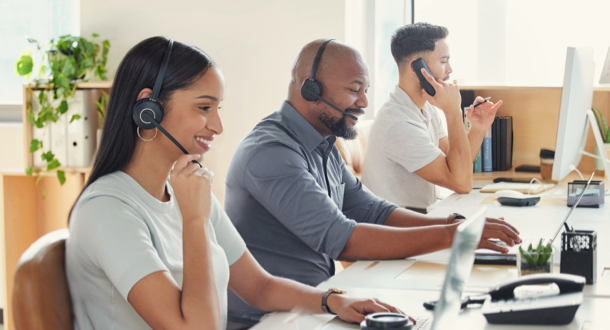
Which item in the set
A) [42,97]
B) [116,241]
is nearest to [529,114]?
[42,97]

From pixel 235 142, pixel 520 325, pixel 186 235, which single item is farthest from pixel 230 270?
pixel 235 142

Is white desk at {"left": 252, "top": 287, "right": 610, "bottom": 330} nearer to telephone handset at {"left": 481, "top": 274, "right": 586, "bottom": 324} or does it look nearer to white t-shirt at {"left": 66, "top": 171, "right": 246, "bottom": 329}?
telephone handset at {"left": 481, "top": 274, "right": 586, "bottom": 324}

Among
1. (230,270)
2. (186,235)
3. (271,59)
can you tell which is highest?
(271,59)

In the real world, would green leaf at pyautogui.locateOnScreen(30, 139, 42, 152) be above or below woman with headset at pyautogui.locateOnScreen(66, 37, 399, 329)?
below

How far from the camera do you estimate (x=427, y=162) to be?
203 centimetres

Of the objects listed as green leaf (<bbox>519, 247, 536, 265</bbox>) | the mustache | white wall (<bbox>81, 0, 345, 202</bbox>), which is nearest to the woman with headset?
green leaf (<bbox>519, 247, 536, 265</bbox>)

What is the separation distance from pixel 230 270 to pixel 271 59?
6.21 feet

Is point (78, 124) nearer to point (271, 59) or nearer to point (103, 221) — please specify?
point (271, 59)

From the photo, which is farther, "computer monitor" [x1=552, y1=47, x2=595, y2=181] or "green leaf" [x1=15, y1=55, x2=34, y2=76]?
"green leaf" [x1=15, y1=55, x2=34, y2=76]

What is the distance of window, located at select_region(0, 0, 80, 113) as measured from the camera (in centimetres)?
332

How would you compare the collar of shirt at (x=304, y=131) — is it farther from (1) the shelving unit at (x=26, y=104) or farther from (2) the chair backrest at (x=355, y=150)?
(1) the shelving unit at (x=26, y=104)

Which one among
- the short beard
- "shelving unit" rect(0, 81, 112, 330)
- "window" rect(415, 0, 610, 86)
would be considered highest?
"window" rect(415, 0, 610, 86)

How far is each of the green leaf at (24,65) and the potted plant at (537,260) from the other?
265 centimetres

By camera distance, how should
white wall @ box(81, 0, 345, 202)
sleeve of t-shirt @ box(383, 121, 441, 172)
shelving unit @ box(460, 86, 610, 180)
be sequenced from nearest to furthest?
sleeve of t-shirt @ box(383, 121, 441, 172)
white wall @ box(81, 0, 345, 202)
shelving unit @ box(460, 86, 610, 180)
